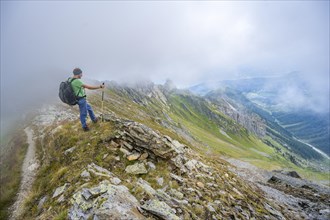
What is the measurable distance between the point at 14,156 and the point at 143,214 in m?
34.1

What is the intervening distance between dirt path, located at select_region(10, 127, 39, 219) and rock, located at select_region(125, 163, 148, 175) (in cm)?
919

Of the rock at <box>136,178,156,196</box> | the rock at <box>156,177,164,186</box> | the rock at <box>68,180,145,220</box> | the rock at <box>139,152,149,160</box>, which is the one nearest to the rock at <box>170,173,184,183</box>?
the rock at <box>156,177,164,186</box>

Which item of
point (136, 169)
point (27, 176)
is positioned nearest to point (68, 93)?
point (136, 169)

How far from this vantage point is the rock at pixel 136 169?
17377 millimetres

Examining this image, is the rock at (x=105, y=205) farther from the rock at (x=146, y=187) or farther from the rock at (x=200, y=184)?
the rock at (x=200, y=184)

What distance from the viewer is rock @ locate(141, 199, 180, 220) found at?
11945 millimetres

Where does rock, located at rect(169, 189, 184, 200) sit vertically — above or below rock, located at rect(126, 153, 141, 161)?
Result: below

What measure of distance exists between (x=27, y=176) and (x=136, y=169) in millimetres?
16763

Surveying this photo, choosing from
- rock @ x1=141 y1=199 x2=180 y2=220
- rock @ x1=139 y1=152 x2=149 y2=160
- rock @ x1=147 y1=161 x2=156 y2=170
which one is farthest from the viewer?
rock @ x1=139 y1=152 x2=149 y2=160

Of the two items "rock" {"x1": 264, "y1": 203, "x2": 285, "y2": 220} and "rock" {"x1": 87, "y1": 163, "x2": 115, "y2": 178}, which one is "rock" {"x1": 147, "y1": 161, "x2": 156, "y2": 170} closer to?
"rock" {"x1": 87, "y1": 163, "x2": 115, "y2": 178}

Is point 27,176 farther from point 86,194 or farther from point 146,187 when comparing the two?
point 146,187

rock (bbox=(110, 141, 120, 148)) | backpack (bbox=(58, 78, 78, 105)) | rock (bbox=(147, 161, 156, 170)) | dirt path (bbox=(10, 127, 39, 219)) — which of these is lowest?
dirt path (bbox=(10, 127, 39, 219))

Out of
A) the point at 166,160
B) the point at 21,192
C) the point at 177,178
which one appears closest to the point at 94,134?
the point at 166,160

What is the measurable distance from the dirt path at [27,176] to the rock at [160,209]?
12048 millimetres
